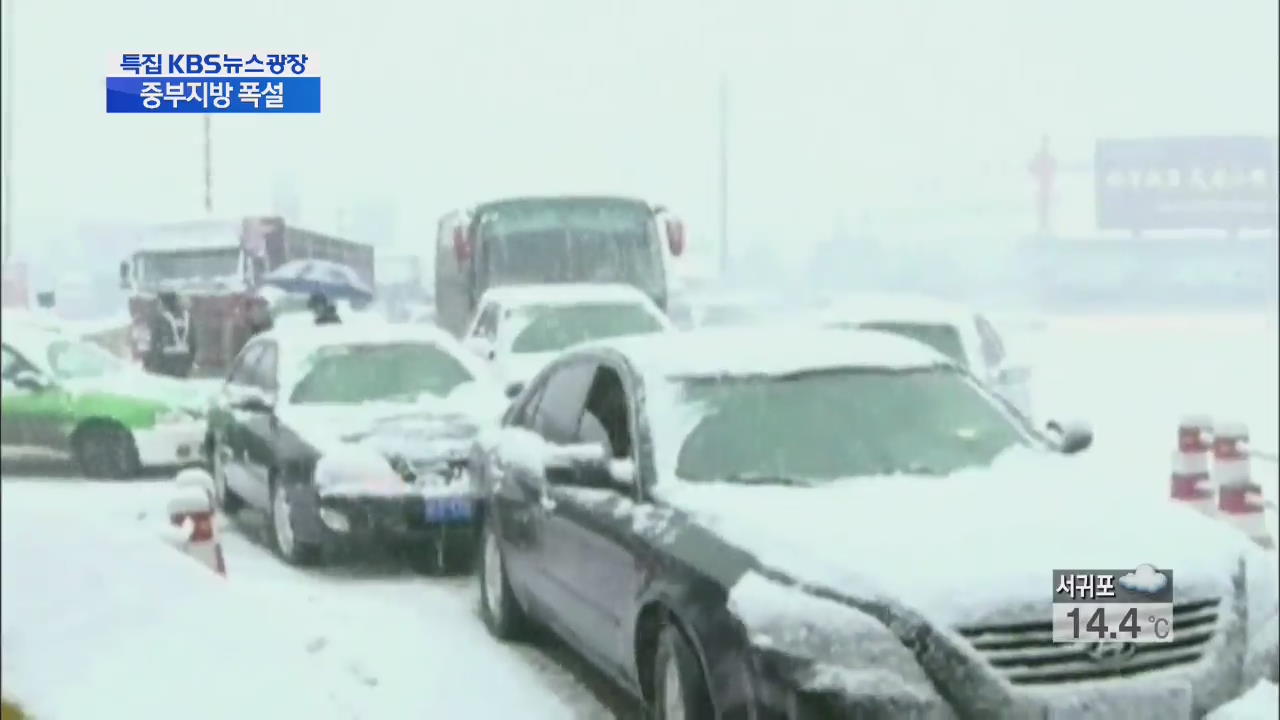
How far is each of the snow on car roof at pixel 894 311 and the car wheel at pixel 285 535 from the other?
3954 millimetres

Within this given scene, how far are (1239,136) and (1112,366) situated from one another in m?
3.58

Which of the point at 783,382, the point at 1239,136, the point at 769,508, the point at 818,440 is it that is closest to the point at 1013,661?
→ the point at 769,508

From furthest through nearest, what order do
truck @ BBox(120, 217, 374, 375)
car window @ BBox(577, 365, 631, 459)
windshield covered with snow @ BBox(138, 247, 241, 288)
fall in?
windshield covered with snow @ BBox(138, 247, 241, 288) → truck @ BBox(120, 217, 374, 375) → car window @ BBox(577, 365, 631, 459)

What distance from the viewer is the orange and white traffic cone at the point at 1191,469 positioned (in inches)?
304

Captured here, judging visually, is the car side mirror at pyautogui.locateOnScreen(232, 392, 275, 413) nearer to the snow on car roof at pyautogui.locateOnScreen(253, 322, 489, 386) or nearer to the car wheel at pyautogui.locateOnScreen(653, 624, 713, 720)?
the snow on car roof at pyautogui.locateOnScreen(253, 322, 489, 386)

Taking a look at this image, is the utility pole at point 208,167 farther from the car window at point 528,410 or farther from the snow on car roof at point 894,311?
the snow on car roof at point 894,311

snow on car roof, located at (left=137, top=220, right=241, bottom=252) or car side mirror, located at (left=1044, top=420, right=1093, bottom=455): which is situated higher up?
snow on car roof, located at (left=137, top=220, right=241, bottom=252)

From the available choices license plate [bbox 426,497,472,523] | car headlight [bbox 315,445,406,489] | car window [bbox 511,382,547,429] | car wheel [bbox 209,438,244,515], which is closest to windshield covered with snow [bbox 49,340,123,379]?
car wheel [bbox 209,438,244,515]

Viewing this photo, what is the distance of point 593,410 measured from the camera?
5031 millimetres

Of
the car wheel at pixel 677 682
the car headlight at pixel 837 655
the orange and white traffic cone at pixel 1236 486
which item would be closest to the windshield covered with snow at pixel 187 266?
the car wheel at pixel 677 682

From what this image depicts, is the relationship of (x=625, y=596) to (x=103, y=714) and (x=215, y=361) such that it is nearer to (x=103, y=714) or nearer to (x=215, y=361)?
(x=103, y=714)

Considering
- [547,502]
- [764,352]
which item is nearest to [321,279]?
[547,502]

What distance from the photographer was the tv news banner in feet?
8.80

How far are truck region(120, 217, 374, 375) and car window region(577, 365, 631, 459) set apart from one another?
3.77ft
